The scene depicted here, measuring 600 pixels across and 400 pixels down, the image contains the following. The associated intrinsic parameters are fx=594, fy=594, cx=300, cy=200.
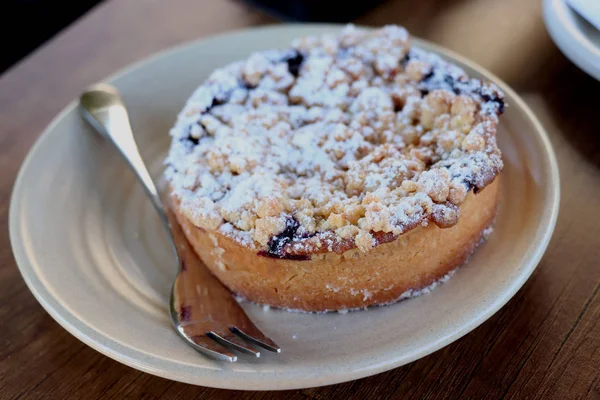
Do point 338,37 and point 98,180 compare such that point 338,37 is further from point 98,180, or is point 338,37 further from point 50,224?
point 50,224

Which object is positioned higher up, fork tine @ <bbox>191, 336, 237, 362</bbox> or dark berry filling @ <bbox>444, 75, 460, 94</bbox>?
dark berry filling @ <bbox>444, 75, 460, 94</bbox>

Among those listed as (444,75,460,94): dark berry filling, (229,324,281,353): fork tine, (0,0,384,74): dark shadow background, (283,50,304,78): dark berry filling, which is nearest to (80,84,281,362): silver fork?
(229,324,281,353): fork tine

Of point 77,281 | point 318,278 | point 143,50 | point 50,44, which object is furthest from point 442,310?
point 50,44

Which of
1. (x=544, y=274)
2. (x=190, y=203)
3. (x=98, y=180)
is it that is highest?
(x=190, y=203)

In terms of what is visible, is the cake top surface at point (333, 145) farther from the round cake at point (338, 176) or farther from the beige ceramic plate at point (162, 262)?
Result: the beige ceramic plate at point (162, 262)

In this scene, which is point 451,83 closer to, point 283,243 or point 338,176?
point 338,176

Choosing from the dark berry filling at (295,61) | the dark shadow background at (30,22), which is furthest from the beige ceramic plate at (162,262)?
the dark shadow background at (30,22)

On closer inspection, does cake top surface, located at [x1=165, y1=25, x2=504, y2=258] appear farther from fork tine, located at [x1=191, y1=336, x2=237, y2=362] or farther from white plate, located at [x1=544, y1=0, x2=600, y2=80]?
white plate, located at [x1=544, y1=0, x2=600, y2=80]
